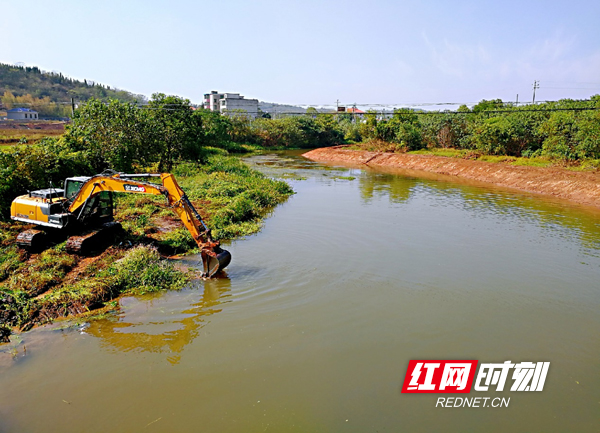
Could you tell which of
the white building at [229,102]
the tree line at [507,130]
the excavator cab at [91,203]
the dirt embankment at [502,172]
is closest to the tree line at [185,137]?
the tree line at [507,130]

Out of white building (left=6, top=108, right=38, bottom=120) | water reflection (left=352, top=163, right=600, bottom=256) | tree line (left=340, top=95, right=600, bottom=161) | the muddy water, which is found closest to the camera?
the muddy water

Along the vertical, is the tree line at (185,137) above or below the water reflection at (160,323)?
above

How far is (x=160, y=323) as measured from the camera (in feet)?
31.7

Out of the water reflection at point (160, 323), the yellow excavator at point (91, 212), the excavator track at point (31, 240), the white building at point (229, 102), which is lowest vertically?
the water reflection at point (160, 323)

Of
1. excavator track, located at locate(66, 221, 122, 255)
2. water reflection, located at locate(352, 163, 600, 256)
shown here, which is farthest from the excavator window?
water reflection, located at locate(352, 163, 600, 256)

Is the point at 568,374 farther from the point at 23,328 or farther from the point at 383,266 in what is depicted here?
the point at 23,328

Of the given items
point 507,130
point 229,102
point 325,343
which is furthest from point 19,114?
point 325,343

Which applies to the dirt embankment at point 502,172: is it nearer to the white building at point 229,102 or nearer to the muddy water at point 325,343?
the muddy water at point 325,343

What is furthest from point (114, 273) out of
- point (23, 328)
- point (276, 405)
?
point (276, 405)

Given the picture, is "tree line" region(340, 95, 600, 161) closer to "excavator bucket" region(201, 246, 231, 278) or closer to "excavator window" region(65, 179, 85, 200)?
"excavator bucket" region(201, 246, 231, 278)

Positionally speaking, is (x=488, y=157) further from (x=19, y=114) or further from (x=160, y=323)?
(x=19, y=114)

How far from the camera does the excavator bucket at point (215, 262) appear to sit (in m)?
11.8

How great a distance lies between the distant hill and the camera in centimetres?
9538

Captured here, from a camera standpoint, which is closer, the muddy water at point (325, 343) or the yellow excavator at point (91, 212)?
the muddy water at point (325, 343)
